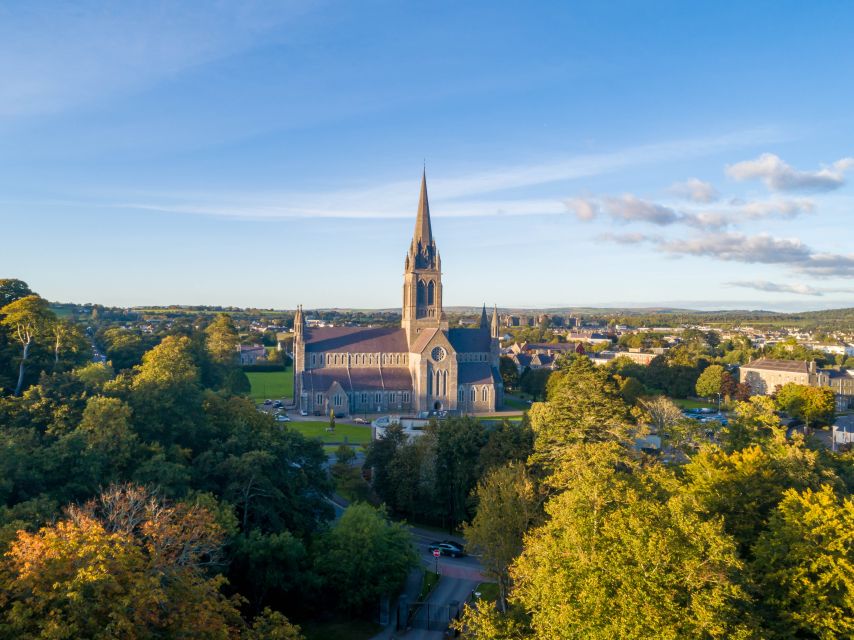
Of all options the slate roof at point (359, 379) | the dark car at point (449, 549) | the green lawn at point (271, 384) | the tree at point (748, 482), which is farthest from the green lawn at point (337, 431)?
the tree at point (748, 482)

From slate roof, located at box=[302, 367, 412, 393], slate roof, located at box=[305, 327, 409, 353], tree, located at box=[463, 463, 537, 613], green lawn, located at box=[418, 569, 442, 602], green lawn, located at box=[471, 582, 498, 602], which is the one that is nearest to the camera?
tree, located at box=[463, 463, 537, 613]

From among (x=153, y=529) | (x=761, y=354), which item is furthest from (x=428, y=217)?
(x=761, y=354)

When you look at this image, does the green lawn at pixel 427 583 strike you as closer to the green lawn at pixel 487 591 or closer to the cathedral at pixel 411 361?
the green lawn at pixel 487 591

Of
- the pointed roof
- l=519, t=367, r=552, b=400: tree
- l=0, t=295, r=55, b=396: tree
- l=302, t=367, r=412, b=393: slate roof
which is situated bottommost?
l=519, t=367, r=552, b=400: tree

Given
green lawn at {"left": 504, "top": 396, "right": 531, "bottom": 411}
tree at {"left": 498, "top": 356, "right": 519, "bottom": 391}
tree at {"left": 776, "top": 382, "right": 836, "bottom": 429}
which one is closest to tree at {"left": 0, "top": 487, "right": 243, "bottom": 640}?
green lawn at {"left": 504, "top": 396, "right": 531, "bottom": 411}

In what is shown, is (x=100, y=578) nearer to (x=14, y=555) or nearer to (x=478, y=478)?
(x=14, y=555)

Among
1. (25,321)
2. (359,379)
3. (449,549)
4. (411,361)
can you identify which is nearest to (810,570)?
(449,549)

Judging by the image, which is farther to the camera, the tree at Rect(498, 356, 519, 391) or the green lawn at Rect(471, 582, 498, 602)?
the tree at Rect(498, 356, 519, 391)

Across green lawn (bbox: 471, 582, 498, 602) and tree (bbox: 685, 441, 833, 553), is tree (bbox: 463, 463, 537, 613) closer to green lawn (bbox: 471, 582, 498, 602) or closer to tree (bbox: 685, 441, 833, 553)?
green lawn (bbox: 471, 582, 498, 602)
